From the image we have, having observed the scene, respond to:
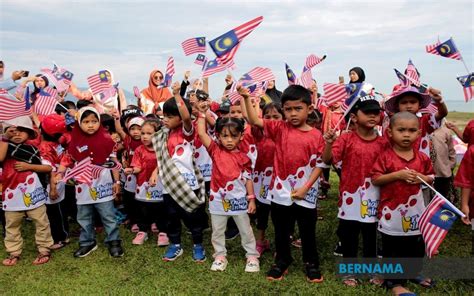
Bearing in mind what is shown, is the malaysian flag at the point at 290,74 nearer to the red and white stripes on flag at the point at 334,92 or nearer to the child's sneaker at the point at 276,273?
the red and white stripes on flag at the point at 334,92

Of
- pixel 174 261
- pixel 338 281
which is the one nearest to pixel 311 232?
pixel 338 281

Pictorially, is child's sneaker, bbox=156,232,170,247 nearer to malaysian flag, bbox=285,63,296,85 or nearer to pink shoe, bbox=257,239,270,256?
pink shoe, bbox=257,239,270,256

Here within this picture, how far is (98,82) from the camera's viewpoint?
22.2 ft

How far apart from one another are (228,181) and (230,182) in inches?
1.0

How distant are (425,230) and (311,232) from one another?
1.14 metres

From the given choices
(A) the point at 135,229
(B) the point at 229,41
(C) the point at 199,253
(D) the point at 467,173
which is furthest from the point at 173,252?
(D) the point at 467,173

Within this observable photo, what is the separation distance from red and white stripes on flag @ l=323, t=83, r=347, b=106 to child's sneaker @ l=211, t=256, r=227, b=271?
2.21 m

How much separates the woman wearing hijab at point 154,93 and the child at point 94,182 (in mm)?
3147

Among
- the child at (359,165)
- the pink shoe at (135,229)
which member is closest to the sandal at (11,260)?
the pink shoe at (135,229)

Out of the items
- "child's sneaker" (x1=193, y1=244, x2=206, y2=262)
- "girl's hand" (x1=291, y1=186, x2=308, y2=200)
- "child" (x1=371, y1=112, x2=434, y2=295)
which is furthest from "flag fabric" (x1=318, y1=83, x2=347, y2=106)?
"child's sneaker" (x1=193, y1=244, x2=206, y2=262)

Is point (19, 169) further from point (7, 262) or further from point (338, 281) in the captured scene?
point (338, 281)

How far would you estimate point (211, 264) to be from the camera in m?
4.66

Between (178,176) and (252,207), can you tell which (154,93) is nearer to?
(178,176)

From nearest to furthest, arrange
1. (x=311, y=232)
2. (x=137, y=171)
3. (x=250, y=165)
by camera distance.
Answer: (x=311, y=232) → (x=250, y=165) → (x=137, y=171)
